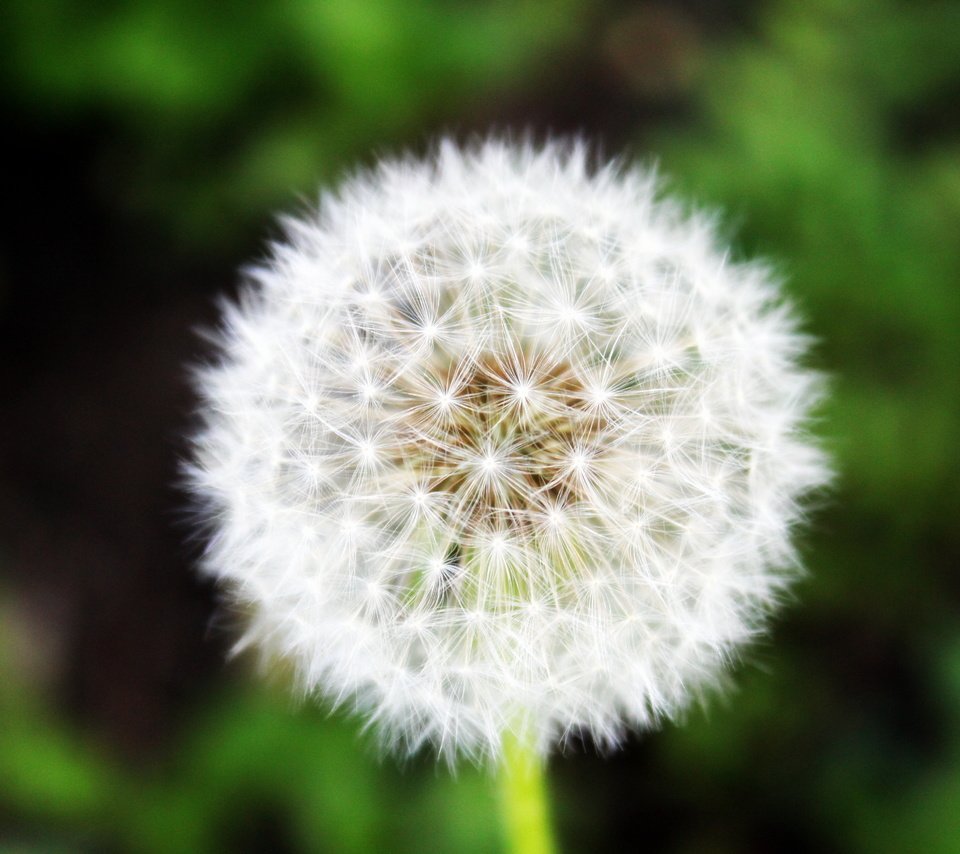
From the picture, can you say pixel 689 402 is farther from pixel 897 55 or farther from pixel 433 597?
pixel 897 55

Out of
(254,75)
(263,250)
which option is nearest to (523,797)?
(263,250)

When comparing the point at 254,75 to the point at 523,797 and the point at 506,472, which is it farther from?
the point at 523,797

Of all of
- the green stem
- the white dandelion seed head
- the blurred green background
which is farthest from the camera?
the blurred green background

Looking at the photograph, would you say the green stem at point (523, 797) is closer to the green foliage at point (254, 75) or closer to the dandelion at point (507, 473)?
the dandelion at point (507, 473)

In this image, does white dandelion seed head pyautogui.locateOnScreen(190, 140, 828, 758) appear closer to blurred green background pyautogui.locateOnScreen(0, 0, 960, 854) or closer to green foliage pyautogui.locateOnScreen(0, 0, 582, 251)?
blurred green background pyautogui.locateOnScreen(0, 0, 960, 854)

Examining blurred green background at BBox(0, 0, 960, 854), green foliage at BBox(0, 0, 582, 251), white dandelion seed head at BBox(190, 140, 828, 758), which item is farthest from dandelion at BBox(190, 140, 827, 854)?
green foliage at BBox(0, 0, 582, 251)

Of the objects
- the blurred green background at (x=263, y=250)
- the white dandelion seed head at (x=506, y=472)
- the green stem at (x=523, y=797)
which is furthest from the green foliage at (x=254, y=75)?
the green stem at (x=523, y=797)

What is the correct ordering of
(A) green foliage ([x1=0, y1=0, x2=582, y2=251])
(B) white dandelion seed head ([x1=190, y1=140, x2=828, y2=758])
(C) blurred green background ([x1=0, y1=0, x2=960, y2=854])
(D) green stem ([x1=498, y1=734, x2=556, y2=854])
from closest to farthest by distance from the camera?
(B) white dandelion seed head ([x1=190, y1=140, x2=828, y2=758])
(D) green stem ([x1=498, y1=734, x2=556, y2=854])
(C) blurred green background ([x1=0, y1=0, x2=960, y2=854])
(A) green foliage ([x1=0, y1=0, x2=582, y2=251])
